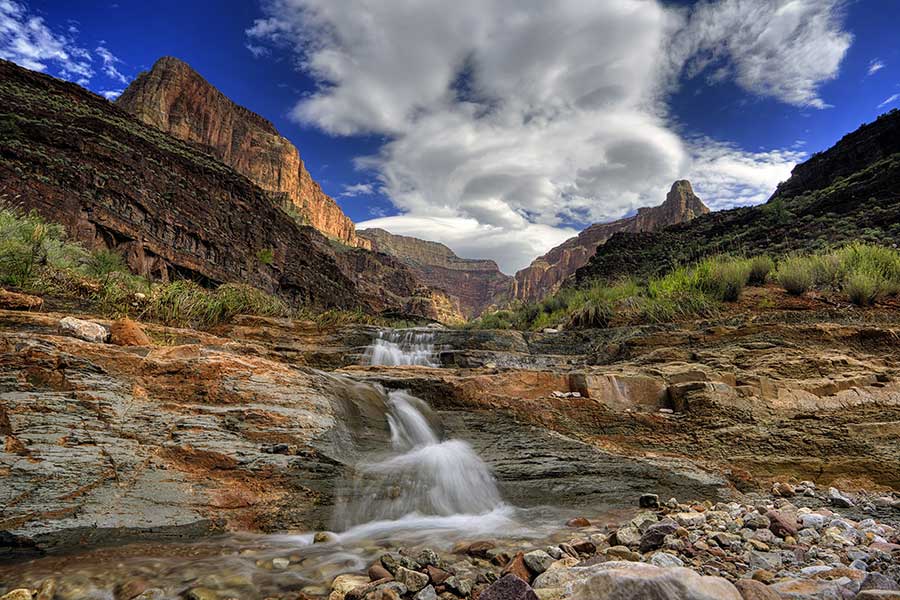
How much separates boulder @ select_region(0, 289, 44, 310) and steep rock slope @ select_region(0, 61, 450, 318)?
1279cm

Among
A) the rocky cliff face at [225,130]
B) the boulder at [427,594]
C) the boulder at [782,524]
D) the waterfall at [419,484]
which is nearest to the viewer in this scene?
the boulder at [427,594]

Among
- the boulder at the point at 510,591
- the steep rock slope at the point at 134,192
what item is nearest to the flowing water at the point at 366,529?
the boulder at the point at 510,591

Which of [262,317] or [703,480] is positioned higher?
[262,317]

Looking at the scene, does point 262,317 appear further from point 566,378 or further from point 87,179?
point 87,179

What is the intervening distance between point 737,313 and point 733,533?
223 inches

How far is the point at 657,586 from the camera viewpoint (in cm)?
129

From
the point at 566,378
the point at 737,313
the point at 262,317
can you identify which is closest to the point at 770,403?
the point at 566,378

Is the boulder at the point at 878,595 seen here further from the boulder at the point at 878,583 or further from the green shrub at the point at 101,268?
the green shrub at the point at 101,268

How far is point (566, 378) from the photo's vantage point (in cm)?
507

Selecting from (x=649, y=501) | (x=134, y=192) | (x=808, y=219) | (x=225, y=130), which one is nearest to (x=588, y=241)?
(x=225, y=130)

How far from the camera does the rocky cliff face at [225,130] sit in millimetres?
55562

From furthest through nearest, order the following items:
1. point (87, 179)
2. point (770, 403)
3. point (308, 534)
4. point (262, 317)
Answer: point (87, 179)
point (262, 317)
point (770, 403)
point (308, 534)

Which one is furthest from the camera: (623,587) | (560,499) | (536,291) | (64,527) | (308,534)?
(536,291)

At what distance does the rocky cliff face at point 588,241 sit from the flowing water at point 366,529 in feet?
233
